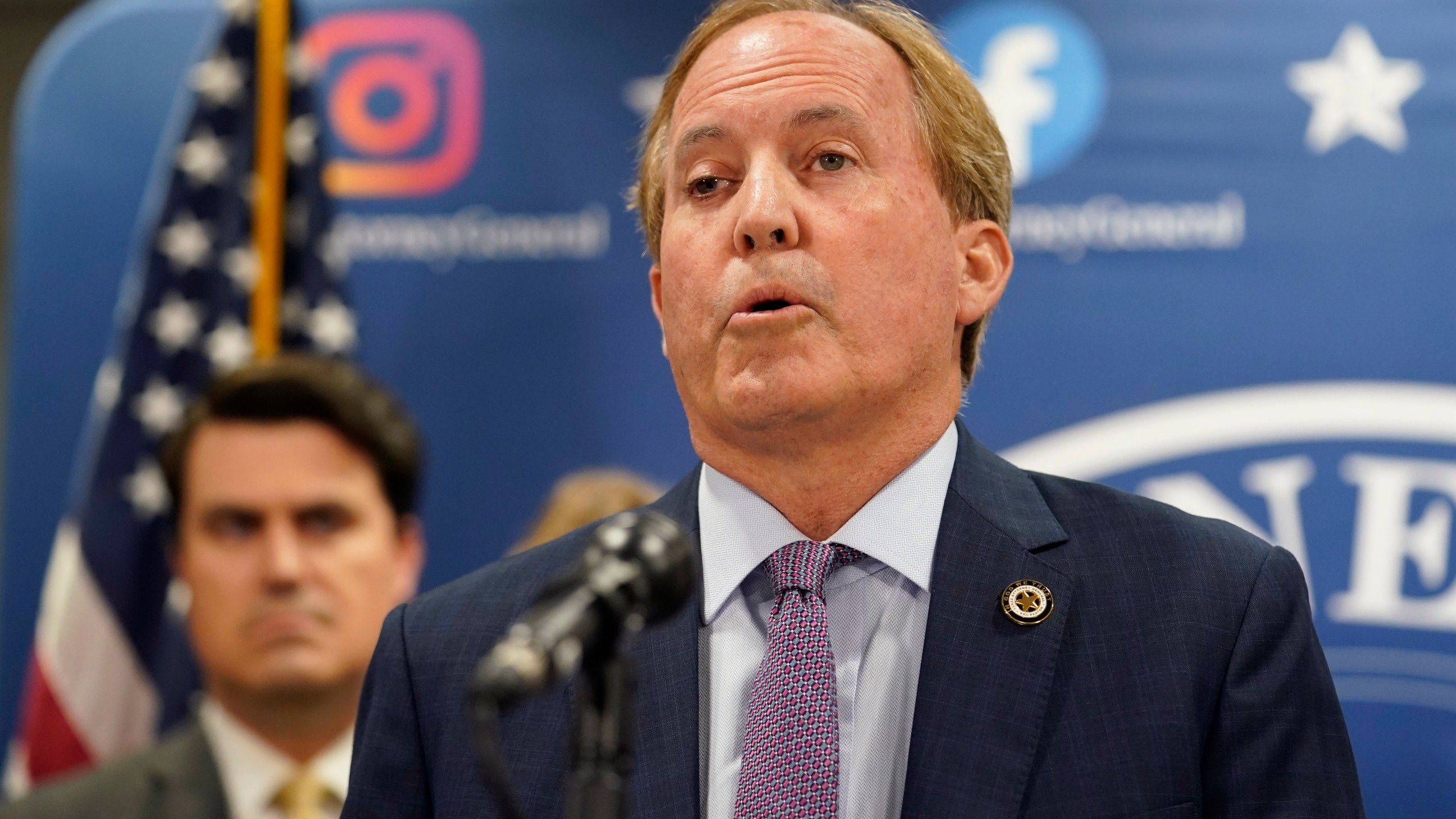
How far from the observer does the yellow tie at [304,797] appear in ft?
10.0

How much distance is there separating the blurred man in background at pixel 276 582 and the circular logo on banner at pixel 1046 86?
5.52 ft

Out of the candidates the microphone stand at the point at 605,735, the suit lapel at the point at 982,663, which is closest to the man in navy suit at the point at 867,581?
the suit lapel at the point at 982,663

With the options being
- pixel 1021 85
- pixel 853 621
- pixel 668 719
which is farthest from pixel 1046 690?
pixel 1021 85

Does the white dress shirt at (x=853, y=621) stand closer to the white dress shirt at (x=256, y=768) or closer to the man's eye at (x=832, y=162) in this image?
the man's eye at (x=832, y=162)

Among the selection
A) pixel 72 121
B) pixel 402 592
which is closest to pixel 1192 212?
pixel 402 592

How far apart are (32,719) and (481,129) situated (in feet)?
6.37

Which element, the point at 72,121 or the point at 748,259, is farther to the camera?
the point at 72,121

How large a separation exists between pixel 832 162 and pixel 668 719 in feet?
2.22

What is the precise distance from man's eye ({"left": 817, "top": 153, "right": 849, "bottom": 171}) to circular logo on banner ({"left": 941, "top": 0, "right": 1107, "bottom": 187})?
1.96 m

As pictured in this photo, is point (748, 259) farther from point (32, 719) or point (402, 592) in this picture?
point (32, 719)

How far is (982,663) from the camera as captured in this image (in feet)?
4.81

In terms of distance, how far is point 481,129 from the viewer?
3840 mm

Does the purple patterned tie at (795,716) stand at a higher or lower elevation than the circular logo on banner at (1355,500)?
lower

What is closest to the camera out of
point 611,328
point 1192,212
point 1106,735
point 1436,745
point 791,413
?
point 1106,735
